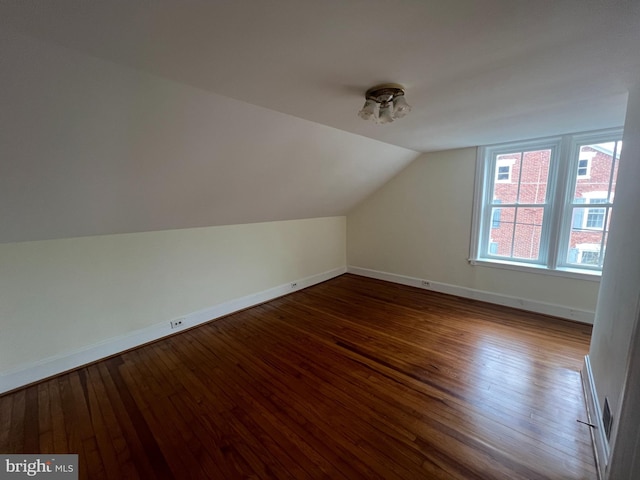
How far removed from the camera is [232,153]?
7.29ft

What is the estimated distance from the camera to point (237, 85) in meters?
1.59

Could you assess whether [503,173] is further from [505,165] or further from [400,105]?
[400,105]

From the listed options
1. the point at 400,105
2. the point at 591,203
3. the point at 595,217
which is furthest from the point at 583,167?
the point at 400,105

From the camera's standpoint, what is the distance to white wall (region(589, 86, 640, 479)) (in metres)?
1.08

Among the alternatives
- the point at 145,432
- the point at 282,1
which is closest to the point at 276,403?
the point at 145,432

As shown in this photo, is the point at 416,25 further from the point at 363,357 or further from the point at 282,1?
the point at 363,357

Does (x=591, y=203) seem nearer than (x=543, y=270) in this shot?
Yes

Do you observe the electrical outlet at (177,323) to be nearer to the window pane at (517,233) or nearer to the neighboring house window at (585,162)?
the window pane at (517,233)

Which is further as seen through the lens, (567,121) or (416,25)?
(567,121)

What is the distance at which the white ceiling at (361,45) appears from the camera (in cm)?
97

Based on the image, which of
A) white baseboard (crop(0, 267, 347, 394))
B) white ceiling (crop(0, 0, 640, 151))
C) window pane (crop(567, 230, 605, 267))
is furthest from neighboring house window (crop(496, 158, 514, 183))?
white baseboard (crop(0, 267, 347, 394))

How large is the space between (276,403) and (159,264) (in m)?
1.90

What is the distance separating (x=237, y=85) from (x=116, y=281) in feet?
7.16

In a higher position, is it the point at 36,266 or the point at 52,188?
the point at 52,188
